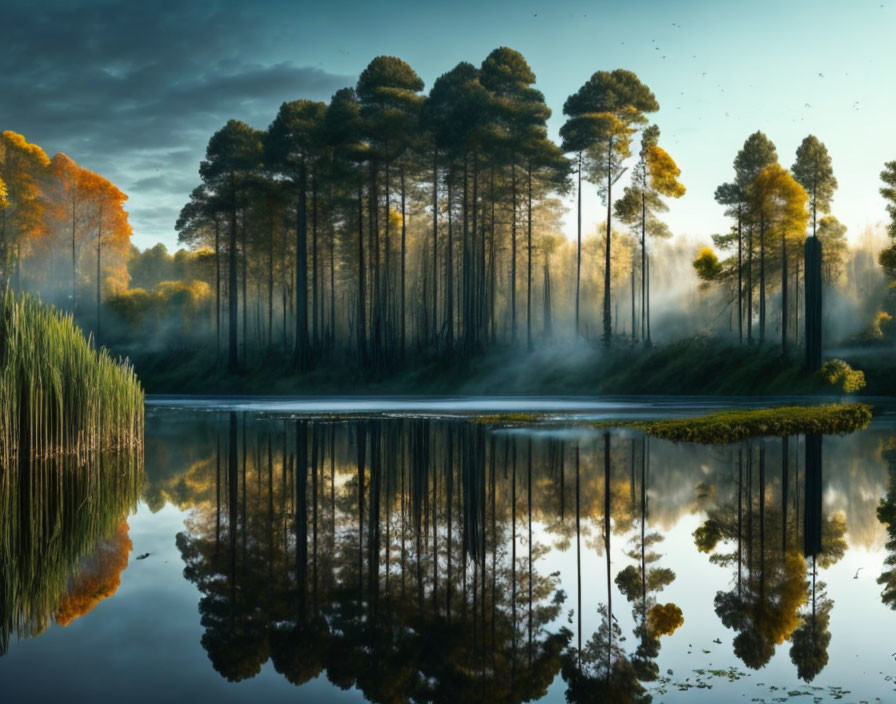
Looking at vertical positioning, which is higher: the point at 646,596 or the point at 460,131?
the point at 460,131

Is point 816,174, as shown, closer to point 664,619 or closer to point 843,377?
point 843,377

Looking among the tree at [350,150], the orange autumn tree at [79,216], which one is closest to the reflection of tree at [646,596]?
the tree at [350,150]

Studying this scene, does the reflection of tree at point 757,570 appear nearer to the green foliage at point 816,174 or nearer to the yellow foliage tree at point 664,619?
the yellow foliage tree at point 664,619

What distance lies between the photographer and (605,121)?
43312mm

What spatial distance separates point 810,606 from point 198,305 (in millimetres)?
69701

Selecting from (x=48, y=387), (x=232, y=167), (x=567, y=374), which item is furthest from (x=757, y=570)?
(x=232, y=167)

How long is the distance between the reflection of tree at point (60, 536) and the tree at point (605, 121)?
32646 millimetres

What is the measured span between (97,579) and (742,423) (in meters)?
16.6

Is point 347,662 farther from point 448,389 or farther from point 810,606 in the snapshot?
point 448,389

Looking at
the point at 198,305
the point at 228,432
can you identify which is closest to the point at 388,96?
the point at 228,432

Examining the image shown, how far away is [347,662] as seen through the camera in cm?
579

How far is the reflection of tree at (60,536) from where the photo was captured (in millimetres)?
7258

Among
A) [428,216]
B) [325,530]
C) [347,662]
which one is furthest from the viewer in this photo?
[428,216]

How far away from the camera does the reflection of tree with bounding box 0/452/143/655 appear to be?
23.8ft
